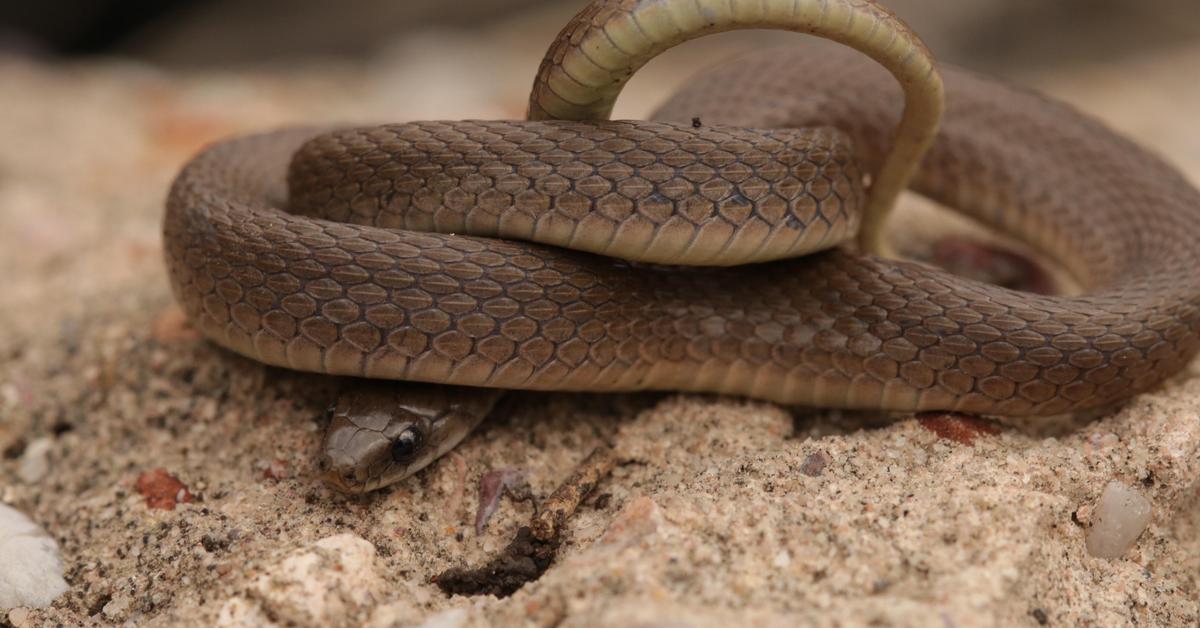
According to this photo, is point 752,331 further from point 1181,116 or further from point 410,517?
point 1181,116

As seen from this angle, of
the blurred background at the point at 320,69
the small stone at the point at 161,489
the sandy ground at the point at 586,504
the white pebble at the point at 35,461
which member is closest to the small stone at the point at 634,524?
the sandy ground at the point at 586,504

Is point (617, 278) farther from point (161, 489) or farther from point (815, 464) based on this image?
point (161, 489)

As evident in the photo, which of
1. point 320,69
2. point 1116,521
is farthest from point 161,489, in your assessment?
point 320,69

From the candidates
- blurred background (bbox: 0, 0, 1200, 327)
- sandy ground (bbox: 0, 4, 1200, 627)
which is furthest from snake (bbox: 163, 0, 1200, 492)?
blurred background (bbox: 0, 0, 1200, 327)

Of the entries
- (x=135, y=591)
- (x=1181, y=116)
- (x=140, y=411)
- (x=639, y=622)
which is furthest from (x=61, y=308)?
(x=1181, y=116)

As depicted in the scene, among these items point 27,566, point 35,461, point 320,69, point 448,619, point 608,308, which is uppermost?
point 608,308

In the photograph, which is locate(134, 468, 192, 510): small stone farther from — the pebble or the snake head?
the pebble

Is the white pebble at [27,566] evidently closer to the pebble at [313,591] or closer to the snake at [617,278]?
the pebble at [313,591]
